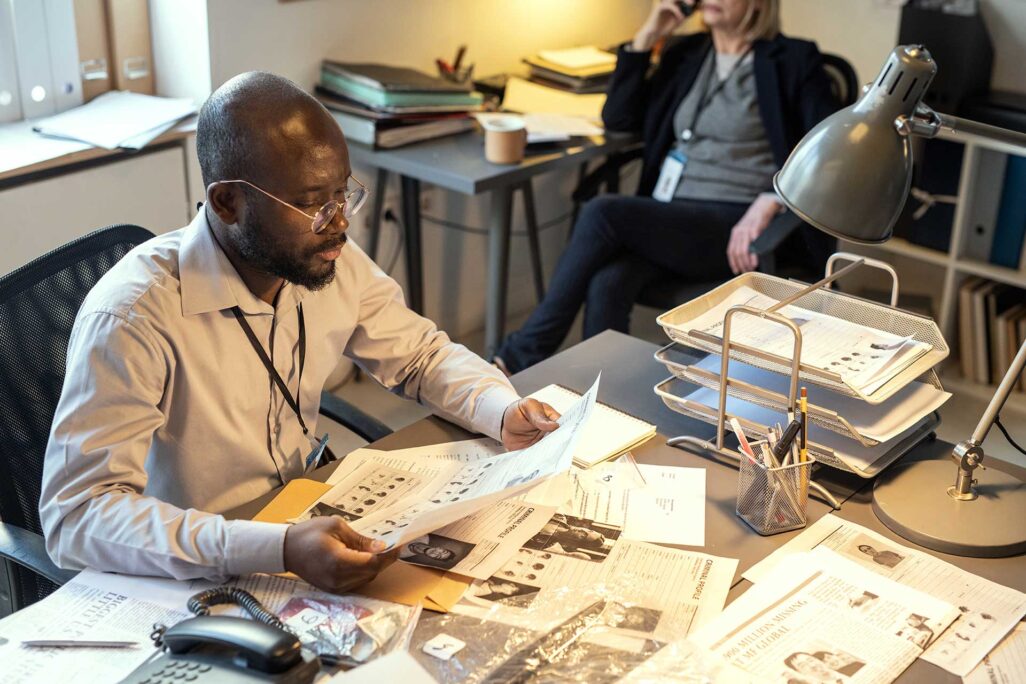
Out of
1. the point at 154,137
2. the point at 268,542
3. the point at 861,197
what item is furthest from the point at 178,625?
the point at 154,137

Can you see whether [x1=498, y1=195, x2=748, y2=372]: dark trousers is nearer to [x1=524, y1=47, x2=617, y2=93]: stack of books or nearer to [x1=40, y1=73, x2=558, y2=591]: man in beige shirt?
[x1=524, y1=47, x2=617, y2=93]: stack of books

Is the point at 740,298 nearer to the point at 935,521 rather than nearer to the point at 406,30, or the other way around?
the point at 935,521

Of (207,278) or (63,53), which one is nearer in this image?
(207,278)

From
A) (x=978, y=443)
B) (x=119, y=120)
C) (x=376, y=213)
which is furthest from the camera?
(x=376, y=213)

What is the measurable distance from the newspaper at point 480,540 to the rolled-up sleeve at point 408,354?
0.26 metres

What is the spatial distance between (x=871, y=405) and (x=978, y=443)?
0.16 meters

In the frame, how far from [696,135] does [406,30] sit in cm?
90

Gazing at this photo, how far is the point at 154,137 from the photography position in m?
2.58

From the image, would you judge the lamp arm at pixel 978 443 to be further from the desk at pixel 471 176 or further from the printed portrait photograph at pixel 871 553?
the desk at pixel 471 176

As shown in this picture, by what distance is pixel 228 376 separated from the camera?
149 centimetres

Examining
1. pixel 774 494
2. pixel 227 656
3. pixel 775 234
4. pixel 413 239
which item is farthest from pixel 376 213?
pixel 227 656

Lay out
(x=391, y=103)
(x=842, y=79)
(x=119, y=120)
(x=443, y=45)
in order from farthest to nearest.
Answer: (x=443, y=45)
(x=842, y=79)
(x=391, y=103)
(x=119, y=120)

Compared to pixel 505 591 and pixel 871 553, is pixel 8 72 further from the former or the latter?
pixel 871 553

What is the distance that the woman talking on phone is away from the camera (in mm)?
2938
